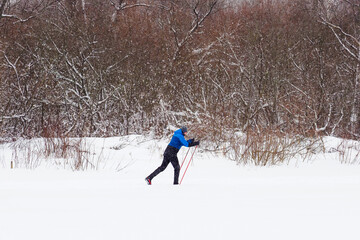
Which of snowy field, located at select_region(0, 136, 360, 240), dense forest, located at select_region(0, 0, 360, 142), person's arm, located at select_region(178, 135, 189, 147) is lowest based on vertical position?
snowy field, located at select_region(0, 136, 360, 240)

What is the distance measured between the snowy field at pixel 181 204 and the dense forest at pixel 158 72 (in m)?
6.18

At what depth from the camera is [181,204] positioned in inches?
227

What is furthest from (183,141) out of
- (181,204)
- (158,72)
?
(158,72)

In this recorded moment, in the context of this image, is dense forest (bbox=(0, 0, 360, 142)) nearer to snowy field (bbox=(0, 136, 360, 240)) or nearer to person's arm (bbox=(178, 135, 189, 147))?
snowy field (bbox=(0, 136, 360, 240))

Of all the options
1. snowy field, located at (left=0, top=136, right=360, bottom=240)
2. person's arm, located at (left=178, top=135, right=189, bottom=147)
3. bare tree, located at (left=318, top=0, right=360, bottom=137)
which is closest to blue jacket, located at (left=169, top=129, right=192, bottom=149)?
person's arm, located at (left=178, top=135, right=189, bottom=147)

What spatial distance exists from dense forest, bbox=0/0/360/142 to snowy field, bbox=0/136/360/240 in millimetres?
6185

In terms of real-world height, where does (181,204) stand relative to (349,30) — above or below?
below

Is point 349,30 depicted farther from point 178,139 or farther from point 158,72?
point 178,139

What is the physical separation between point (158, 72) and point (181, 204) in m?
12.7

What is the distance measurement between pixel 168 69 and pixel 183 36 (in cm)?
283

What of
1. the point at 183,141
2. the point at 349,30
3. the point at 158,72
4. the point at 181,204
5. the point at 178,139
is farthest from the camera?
the point at 349,30

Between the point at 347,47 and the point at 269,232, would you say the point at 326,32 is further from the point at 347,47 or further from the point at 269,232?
the point at 269,232

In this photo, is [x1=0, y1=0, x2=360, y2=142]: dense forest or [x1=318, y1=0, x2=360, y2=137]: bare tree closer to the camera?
[x1=0, y1=0, x2=360, y2=142]: dense forest

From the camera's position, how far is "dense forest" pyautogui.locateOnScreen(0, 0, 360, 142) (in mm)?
16188
